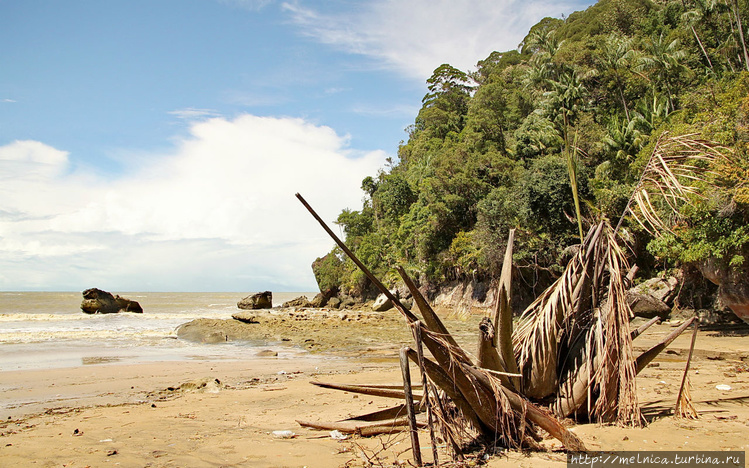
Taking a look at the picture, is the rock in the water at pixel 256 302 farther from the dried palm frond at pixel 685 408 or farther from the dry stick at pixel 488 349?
the dry stick at pixel 488 349

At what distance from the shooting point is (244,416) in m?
5.44

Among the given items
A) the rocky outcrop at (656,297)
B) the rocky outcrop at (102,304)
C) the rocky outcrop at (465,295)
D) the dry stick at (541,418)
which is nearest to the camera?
the dry stick at (541,418)

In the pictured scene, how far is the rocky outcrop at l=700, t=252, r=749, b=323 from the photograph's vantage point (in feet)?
40.3

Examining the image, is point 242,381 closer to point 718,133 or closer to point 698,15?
point 718,133

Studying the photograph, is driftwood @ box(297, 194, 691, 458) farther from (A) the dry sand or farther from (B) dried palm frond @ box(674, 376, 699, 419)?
(B) dried palm frond @ box(674, 376, 699, 419)

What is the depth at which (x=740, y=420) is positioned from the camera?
12.9ft

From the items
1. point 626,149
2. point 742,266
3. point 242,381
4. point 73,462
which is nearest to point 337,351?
point 242,381

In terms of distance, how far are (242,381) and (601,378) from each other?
21.7 feet

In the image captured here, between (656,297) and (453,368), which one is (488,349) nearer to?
(453,368)

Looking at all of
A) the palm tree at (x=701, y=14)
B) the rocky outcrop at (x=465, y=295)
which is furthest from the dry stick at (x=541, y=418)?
the palm tree at (x=701, y=14)

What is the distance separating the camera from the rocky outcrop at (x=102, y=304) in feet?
100

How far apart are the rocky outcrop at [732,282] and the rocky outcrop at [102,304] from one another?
1308 inches

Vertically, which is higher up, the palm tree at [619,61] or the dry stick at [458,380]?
the palm tree at [619,61]

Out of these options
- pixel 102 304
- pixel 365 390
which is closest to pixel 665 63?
pixel 365 390
